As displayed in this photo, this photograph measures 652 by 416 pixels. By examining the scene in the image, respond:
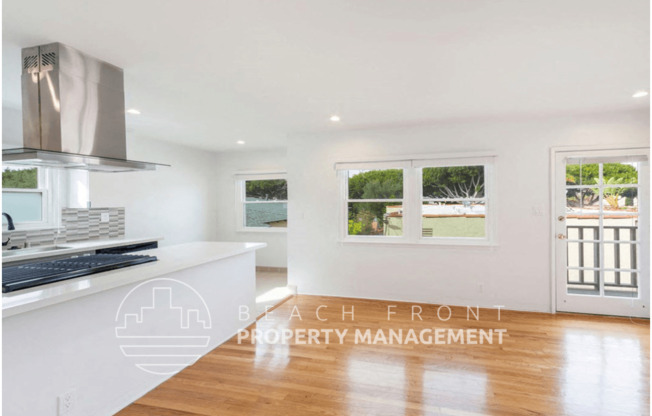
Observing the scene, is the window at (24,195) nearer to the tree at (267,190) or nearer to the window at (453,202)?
the tree at (267,190)

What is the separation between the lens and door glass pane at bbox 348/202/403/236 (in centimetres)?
470

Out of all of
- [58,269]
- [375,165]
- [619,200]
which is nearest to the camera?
[58,269]

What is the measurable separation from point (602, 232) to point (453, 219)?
1595 mm

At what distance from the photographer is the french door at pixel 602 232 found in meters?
3.83

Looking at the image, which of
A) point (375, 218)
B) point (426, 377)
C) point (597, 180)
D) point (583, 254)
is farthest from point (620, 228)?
point (426, 377)

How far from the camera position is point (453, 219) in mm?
4457

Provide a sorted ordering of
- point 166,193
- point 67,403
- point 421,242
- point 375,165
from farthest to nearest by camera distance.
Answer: point 166,193, point 375,165, point 421,242, point 67,403

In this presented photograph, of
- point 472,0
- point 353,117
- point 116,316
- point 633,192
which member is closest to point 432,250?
point 353,117

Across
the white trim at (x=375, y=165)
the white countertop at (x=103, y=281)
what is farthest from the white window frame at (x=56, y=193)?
the white trim at (x=375, y=165)

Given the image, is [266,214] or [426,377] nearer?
[426,377]

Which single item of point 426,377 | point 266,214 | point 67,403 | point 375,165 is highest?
point 375,165

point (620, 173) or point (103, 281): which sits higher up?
point (620, 173)

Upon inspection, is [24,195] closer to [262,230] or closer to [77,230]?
[77,230]

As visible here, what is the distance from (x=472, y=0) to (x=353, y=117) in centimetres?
234
